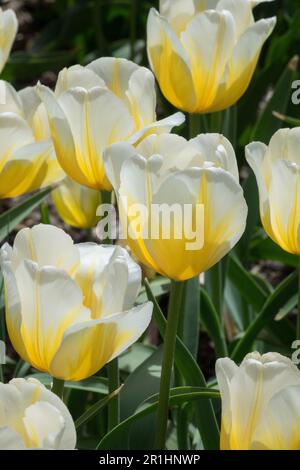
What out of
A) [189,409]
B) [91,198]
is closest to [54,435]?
[189,409]

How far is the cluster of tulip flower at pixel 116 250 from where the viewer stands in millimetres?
1111

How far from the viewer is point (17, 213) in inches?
69.9

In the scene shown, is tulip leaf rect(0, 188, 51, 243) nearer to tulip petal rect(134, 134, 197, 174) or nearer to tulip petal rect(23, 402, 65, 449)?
tulip petal rect(134, 134, 197, 174)

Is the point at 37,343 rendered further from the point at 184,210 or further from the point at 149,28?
the point at 149,28

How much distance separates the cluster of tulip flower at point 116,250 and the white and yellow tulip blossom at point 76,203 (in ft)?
1.14

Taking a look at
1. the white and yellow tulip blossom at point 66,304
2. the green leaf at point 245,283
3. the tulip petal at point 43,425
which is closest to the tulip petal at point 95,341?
the white and yellow tulip blossom at point 66,304

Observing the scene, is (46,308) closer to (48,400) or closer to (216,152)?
(48,400)

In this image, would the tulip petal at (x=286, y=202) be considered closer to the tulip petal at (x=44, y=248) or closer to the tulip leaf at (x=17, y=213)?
the tulip petal at (x=44, y=248)

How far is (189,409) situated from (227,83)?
1.61ft

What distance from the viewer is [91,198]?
1.90 m

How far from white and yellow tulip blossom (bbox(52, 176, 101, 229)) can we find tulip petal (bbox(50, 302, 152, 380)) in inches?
28.3

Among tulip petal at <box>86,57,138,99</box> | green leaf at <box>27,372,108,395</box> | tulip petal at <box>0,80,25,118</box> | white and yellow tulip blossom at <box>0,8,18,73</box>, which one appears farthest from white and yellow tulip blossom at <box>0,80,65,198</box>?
green leaf at <box>27,372,108,395</box>

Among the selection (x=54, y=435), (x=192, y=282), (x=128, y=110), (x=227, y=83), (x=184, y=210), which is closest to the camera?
(x=54, y=435)

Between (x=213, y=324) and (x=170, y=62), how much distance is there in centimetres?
45
